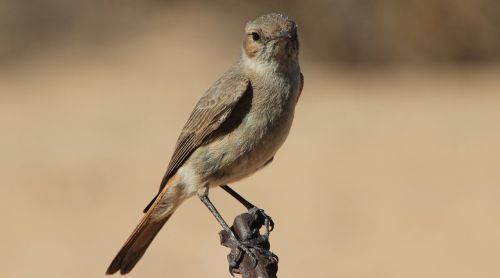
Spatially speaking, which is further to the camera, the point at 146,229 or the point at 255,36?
the point at 146,229

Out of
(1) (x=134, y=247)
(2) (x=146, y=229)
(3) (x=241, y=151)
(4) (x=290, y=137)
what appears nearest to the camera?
(3) (x=241, y=151)

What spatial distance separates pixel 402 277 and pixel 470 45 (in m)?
7.54

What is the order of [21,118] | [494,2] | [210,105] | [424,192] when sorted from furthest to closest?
[494,2] → [21,118] → [424,192] → [210,105]

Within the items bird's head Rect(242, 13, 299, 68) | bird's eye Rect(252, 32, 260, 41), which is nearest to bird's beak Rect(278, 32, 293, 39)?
bird's head Rect(242, 13, 299, 68)

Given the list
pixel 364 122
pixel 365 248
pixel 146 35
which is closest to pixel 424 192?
pixel 365 248

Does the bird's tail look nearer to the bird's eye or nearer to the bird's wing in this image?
the bird's wing

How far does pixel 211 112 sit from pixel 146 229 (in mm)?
870

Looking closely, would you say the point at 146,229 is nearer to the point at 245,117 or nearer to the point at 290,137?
the point at 245,117

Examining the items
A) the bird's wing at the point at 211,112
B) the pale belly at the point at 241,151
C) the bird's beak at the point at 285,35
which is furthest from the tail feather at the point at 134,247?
the bird's beak at the point at 285,35

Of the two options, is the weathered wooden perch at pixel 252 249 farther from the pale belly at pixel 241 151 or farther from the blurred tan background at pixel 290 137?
the blurred tan background at pixel 290 137

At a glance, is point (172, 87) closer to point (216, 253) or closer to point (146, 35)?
point (146, 35)

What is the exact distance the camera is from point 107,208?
1070 cm

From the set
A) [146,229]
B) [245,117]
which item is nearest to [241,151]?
[245,117]

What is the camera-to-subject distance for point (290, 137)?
12.2m
